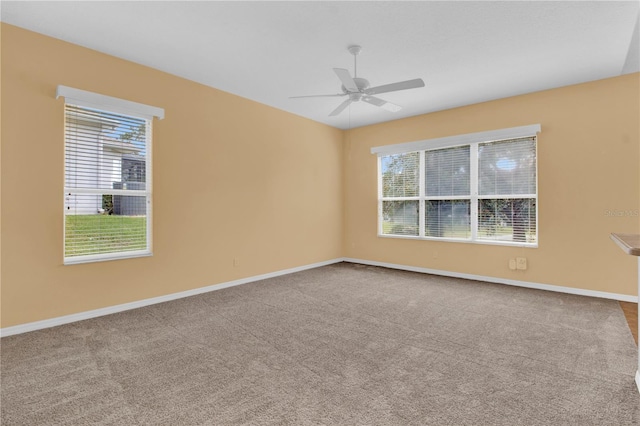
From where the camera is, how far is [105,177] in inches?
140

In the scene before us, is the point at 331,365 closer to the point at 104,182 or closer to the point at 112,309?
the point at 112,309

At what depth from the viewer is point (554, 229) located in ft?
14.6

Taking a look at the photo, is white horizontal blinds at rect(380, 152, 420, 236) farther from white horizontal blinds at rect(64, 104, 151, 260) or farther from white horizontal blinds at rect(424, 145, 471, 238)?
white horizontal blinds at rect(64, 104, 151, 260)

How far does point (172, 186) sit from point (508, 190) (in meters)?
4.75

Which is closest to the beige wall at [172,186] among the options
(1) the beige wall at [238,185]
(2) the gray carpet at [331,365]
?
(1) the beige wall at [238,185]

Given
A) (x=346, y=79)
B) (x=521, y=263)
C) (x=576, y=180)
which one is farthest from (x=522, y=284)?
(x=346, y=79)

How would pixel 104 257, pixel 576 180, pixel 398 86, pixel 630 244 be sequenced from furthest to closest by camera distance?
pixel 576 180, pixel 104 257, pixel 398 86, pixel 630 244

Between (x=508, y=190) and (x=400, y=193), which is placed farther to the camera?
(x=400, y=193)

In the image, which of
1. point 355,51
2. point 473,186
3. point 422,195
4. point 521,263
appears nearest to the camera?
point 355,51

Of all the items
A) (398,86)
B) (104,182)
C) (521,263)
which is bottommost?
(521,263)

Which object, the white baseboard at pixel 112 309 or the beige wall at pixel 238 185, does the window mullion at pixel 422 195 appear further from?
the white baseboard at pixel 112 309

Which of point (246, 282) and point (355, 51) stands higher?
point (355, 51)

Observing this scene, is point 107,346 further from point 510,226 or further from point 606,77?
point 606,77

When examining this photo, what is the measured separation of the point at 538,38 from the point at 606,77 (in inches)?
68.6
